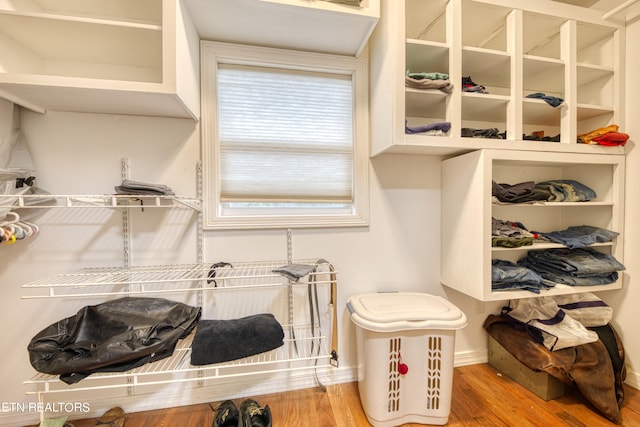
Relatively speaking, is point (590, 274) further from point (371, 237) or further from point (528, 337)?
point (371, 237)

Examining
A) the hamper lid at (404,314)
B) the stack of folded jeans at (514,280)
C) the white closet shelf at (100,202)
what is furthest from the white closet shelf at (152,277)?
the stack of folded jeans at (514,280)

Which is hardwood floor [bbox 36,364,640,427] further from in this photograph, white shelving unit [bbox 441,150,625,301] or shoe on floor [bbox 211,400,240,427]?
white shelving unit [bbox 441,150,625,301]

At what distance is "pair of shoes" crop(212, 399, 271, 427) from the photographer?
114cm

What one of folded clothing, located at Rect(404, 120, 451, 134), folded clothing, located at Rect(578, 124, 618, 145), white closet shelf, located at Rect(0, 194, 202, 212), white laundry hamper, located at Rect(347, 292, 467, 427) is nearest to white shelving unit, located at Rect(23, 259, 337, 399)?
white laundry hamper, located at Rect(347, 292, 467, 427)

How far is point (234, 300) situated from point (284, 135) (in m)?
1.07

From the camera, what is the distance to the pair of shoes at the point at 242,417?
1.14m

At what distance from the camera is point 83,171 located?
1294mm

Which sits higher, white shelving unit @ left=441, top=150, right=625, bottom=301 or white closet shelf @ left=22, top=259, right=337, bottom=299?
white shelving unit @ left=441, top=150, right=625, bottom=301

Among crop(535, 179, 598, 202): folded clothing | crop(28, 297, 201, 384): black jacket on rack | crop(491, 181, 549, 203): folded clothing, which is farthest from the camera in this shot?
crop(535, 179, 598, 202): folded clothing

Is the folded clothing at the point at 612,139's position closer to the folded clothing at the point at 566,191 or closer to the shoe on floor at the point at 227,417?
the folded clothing at the point at 566,191

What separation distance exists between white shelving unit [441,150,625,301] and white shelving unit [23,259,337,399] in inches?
32.3

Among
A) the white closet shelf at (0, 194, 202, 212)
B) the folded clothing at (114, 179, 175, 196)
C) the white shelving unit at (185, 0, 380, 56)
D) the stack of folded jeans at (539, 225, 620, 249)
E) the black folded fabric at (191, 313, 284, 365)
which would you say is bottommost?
the black folded fabric at (191, 313, 284, 365)

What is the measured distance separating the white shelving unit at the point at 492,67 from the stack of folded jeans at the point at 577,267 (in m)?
0.68

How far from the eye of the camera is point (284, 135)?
1.52 metres
